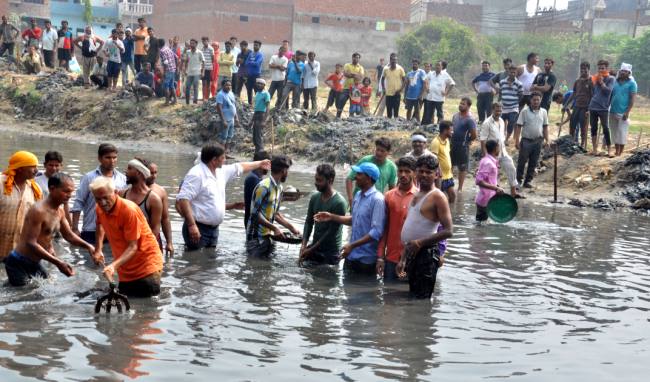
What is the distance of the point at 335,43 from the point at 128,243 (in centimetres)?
4585

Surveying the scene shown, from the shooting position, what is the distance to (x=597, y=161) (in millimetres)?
18844

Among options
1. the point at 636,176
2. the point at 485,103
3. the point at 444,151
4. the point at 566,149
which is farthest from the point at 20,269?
the point at 485,103

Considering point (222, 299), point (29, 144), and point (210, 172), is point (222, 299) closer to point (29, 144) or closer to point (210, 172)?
point (210, 172)

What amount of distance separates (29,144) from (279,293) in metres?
16.4

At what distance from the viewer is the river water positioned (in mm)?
6996

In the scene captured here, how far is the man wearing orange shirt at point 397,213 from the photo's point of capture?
29.4 feet

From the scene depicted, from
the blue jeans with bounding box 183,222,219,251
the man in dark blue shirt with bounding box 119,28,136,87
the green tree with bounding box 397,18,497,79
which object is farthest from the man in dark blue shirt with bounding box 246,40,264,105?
the green tree with bounding box 397,18,497,79

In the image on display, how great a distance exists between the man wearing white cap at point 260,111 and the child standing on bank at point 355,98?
3.01 meters

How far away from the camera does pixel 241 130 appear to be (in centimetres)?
2423

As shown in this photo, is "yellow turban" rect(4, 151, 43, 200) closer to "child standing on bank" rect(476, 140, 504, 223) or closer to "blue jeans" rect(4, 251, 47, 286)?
"blue jeans" rect(4, 251, 47, 286)

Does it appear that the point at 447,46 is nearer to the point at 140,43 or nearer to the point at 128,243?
the point at 140,43

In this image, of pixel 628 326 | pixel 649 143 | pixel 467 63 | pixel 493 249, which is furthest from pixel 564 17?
pixel 628 326

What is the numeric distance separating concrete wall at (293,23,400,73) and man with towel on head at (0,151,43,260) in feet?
143

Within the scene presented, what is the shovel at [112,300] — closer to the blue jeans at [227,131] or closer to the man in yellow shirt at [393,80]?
the blue jeans at [227,131]
